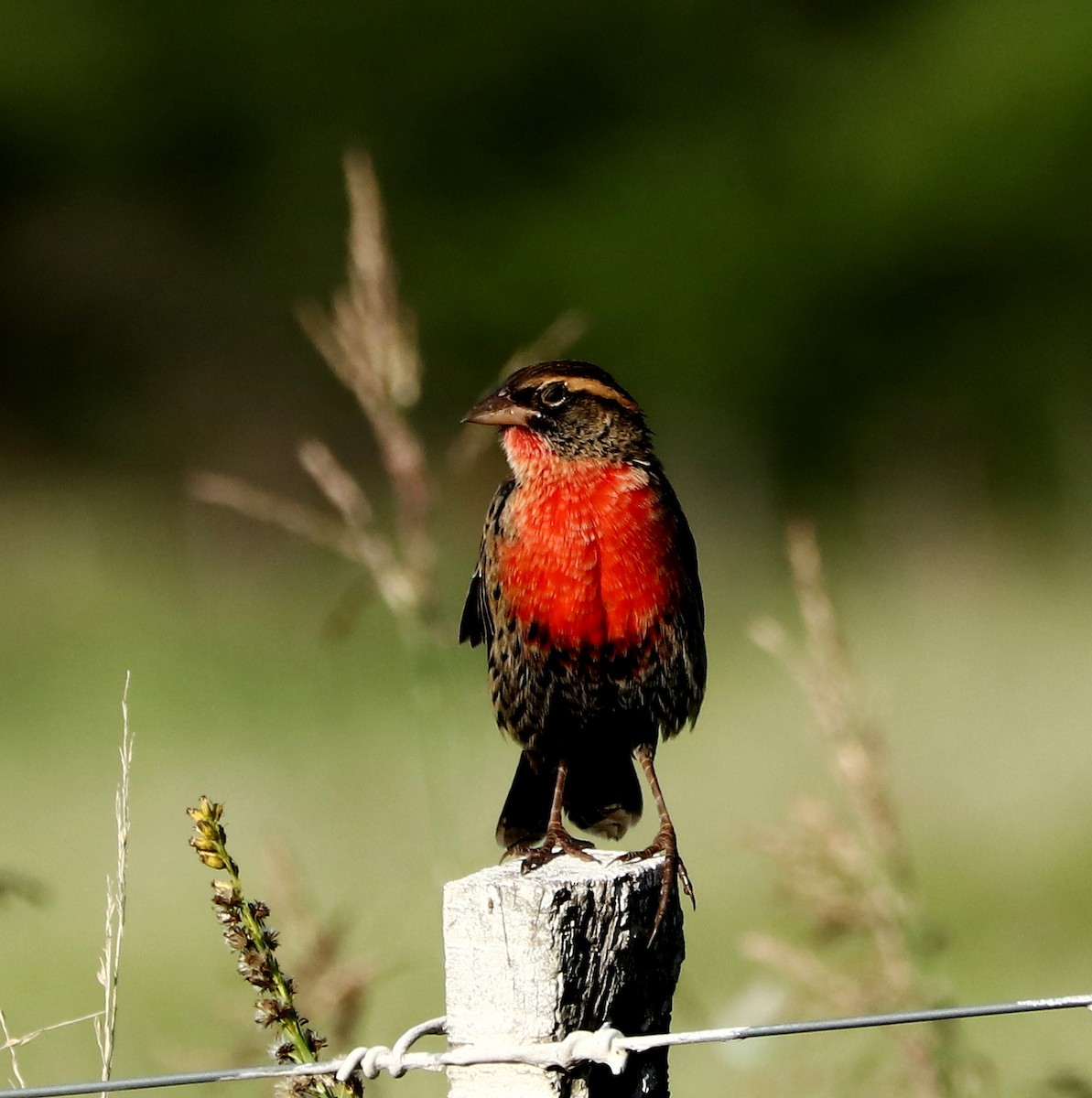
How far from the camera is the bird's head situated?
3.66 m

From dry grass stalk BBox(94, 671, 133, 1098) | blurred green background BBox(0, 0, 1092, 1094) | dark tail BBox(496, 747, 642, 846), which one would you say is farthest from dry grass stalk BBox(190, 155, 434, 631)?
blurred green background BBox(0, 0, 1092, 1094)

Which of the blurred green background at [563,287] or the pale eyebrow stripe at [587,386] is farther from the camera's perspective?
the blurred green background at [563,287]

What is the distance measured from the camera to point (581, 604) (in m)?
3.43

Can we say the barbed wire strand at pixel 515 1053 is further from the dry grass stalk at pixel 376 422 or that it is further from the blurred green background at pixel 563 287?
the blurred green background at pixel 563 287

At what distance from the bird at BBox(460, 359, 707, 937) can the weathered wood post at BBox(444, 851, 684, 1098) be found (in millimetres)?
926

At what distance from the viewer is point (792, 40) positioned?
20.6 meters

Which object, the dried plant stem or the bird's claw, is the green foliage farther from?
the dried plant stem

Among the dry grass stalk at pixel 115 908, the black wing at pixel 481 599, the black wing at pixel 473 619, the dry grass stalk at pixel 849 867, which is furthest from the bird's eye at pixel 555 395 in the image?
the dry grass stalk at pixel 115 908

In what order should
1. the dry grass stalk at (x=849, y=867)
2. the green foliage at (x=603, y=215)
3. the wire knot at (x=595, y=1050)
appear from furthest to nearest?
the green foliage at (x=603, y=215) → the dry grass stalk at (x=849, y=867) → the wire knot at (x=595, y=1050)

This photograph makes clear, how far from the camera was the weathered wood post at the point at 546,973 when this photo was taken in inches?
88.4

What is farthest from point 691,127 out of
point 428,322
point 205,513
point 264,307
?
point 205,513

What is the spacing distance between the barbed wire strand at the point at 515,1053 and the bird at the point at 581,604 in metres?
0.96

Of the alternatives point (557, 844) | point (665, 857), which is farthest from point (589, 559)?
point (665, 857)

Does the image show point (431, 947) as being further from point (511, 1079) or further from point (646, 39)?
point (646, 39)
